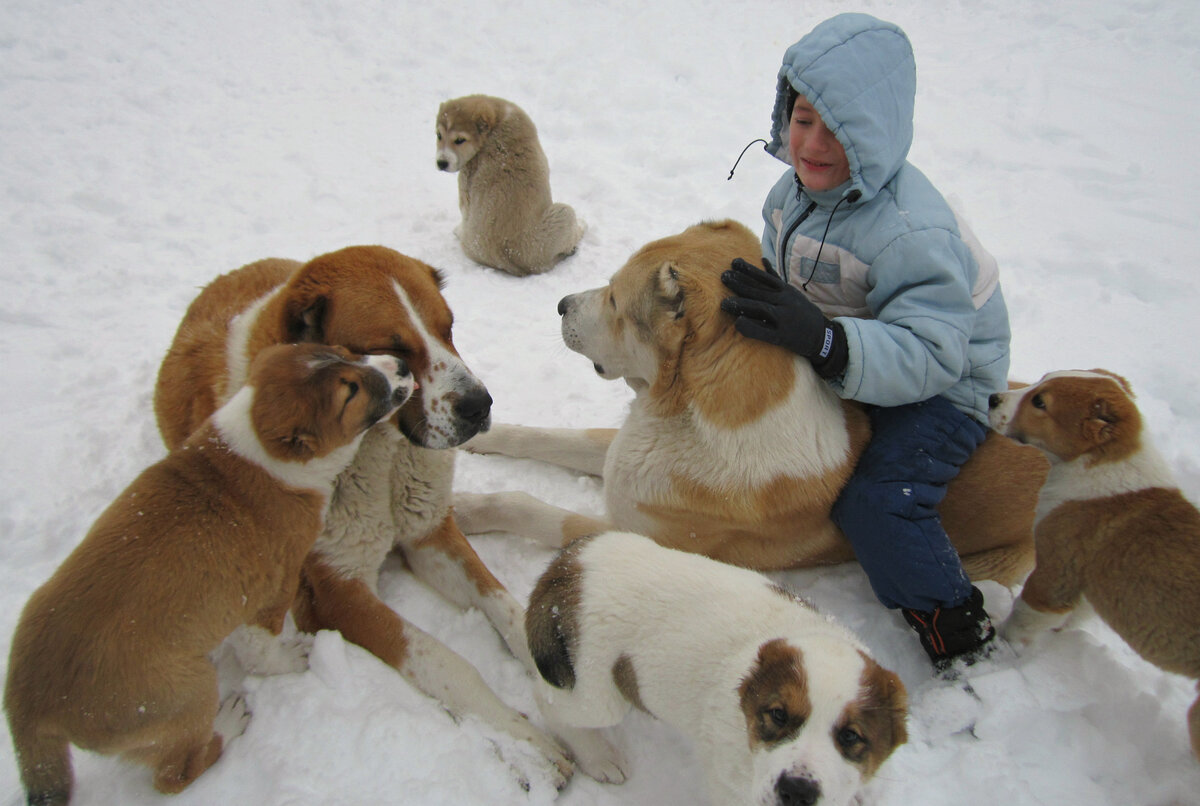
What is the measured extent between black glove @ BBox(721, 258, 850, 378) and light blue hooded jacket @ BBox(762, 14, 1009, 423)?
0.29 ft

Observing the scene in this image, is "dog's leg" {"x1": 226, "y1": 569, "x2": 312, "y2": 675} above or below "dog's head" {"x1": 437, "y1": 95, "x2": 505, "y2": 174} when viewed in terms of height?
below

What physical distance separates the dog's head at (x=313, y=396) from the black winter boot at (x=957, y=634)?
2298mm

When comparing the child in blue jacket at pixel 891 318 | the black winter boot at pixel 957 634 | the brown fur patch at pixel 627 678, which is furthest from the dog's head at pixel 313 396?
the black winter boot at pixel 957 634

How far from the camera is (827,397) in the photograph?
8.72 ft

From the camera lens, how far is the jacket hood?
8.14 ft

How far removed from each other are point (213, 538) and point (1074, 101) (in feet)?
32.7

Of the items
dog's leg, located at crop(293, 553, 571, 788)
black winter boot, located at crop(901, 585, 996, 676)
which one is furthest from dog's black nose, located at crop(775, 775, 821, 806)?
black winter boot, located at crop(901, 585, 996, 676)

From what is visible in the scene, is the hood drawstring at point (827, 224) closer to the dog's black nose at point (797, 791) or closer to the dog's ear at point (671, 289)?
the dog's ear at point (671, 289)

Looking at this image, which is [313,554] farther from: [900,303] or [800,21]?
[800,21]

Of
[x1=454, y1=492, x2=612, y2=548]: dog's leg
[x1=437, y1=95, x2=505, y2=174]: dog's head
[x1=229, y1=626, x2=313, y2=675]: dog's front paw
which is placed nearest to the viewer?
[x1=229, y1=626, x2=313, y2=675]: dog's front paw

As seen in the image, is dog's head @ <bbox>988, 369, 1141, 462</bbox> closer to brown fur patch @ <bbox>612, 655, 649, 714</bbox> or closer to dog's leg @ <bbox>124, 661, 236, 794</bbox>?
brown fur patch @ <bbox>612, 655, 649, 714</bbox>

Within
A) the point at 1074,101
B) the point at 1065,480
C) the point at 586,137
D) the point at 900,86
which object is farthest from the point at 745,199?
the point at 1074,101

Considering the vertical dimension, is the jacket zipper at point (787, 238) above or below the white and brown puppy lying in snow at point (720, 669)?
above

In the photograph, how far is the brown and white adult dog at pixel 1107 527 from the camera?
2.24 metres
